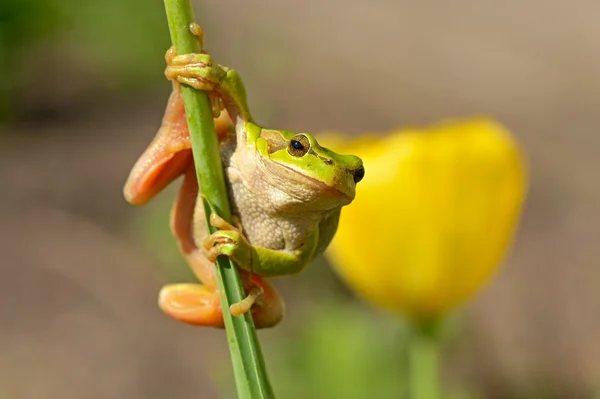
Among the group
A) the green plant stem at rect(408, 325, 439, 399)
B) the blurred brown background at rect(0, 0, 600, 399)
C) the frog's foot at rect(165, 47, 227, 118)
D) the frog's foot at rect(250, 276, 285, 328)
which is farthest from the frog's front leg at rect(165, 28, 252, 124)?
the blurred brown background at rect(0, 0, 600, 399)

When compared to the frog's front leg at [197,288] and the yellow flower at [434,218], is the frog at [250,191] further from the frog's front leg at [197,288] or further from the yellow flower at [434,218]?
the yellow flower at [434,218]

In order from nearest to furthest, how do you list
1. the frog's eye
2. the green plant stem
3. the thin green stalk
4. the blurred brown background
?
the thin green stalk < the frog's eye < the green plant stem < the blurred brown background

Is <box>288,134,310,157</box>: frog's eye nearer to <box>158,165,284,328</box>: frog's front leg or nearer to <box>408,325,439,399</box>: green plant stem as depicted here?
<box>158,165,284,328</box>: frog's front leg

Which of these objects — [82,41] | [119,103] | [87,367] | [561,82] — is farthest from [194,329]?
[561,82]

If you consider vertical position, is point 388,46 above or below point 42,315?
above

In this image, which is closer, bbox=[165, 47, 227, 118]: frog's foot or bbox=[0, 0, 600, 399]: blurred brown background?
bbox=[165, 47, 227, 118]: frog's foot

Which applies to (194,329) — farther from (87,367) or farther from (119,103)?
(119,103)

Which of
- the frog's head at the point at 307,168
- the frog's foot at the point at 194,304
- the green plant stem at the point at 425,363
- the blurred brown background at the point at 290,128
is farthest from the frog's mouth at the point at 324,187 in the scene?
the blurred brown background at the point at 290,128
